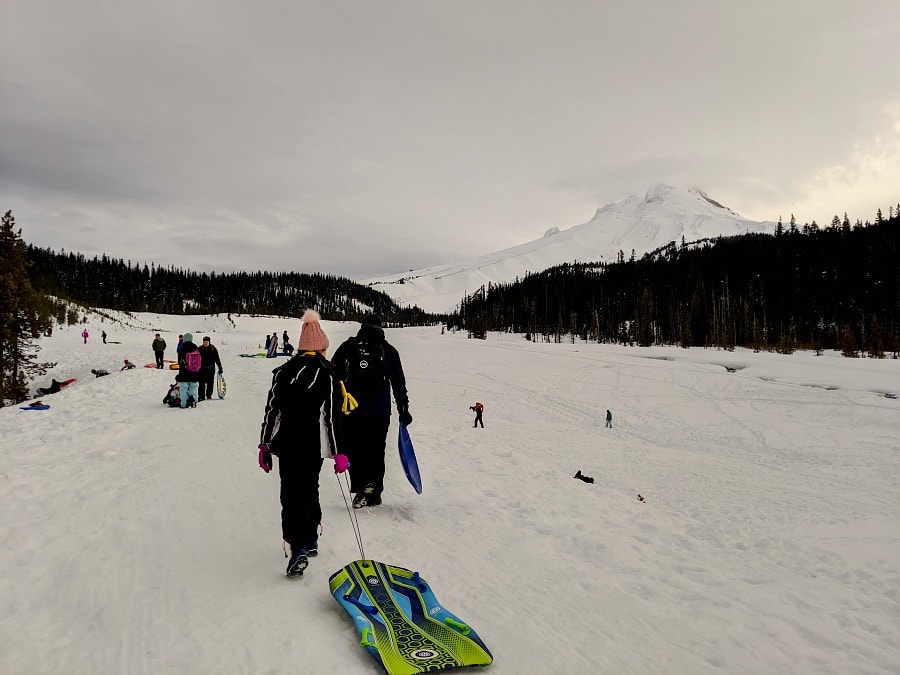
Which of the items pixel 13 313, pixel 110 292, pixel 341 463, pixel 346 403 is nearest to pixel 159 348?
pixel 13 313

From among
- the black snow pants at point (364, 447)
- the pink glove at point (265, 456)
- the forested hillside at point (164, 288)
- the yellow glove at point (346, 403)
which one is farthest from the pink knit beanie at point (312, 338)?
the forested hillside at point (164, 288)

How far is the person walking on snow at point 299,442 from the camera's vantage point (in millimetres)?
3908

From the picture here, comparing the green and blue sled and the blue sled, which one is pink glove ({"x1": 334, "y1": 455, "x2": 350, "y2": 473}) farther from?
the blue sled

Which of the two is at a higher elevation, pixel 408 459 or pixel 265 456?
pixel 265 456

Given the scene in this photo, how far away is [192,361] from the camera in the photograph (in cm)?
1280

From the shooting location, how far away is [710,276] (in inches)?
2817

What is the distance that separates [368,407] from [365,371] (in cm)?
46

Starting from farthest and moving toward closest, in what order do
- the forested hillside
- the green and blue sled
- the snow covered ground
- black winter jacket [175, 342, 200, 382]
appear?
the forested hillside < black winter jacket [175, 342, 200, 382] < the snow covered ground < the green and blue sled

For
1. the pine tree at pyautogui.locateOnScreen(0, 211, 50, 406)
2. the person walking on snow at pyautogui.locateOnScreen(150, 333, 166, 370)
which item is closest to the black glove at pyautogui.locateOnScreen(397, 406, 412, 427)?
the person walking on snow at pyautogui.locateOnScreen(150, 333, 166, 370)

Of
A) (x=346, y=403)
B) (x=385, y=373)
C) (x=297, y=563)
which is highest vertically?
(x=385, y=373)

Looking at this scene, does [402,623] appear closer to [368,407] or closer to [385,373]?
[368,407]

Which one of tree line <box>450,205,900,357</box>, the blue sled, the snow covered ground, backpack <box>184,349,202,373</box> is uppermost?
tree line <box>450,205,900,357</box>

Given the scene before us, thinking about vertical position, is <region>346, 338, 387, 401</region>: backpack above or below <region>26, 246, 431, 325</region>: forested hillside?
below

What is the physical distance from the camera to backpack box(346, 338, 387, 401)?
565cm
